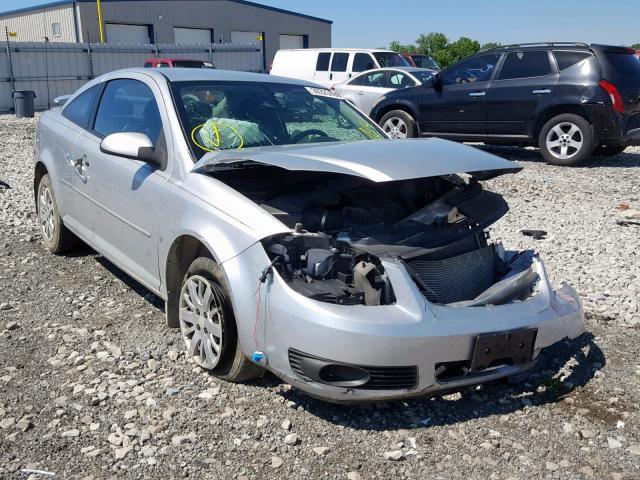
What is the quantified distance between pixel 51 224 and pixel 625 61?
8.73m

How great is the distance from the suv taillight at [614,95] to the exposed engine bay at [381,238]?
6494mm

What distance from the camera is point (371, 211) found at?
3.72 meters

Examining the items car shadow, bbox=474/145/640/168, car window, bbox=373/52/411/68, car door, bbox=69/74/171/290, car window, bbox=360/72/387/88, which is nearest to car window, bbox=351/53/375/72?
car window, bbox=373/52/411/68

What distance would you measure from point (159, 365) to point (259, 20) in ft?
129

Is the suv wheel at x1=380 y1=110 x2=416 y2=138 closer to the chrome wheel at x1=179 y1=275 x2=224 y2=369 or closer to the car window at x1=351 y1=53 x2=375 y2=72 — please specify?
the car window at x1=351 y1=53 x2=375 y2=72

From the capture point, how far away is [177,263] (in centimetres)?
385

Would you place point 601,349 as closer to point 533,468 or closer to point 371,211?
point 533,468

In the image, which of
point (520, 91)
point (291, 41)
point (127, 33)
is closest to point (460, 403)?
point (520, 91)

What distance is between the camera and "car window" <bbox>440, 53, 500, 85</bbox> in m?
11.1

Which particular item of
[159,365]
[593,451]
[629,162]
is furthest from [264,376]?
[629,162]

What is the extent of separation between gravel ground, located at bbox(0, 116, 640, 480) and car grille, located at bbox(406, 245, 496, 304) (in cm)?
56

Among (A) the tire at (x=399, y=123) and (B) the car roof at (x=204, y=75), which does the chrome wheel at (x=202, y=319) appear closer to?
(B) the car roof at (x=204, y=75)

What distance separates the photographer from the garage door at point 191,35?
36.6 metres

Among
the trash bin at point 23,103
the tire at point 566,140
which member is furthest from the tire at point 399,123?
the trash bin at point 23,103
